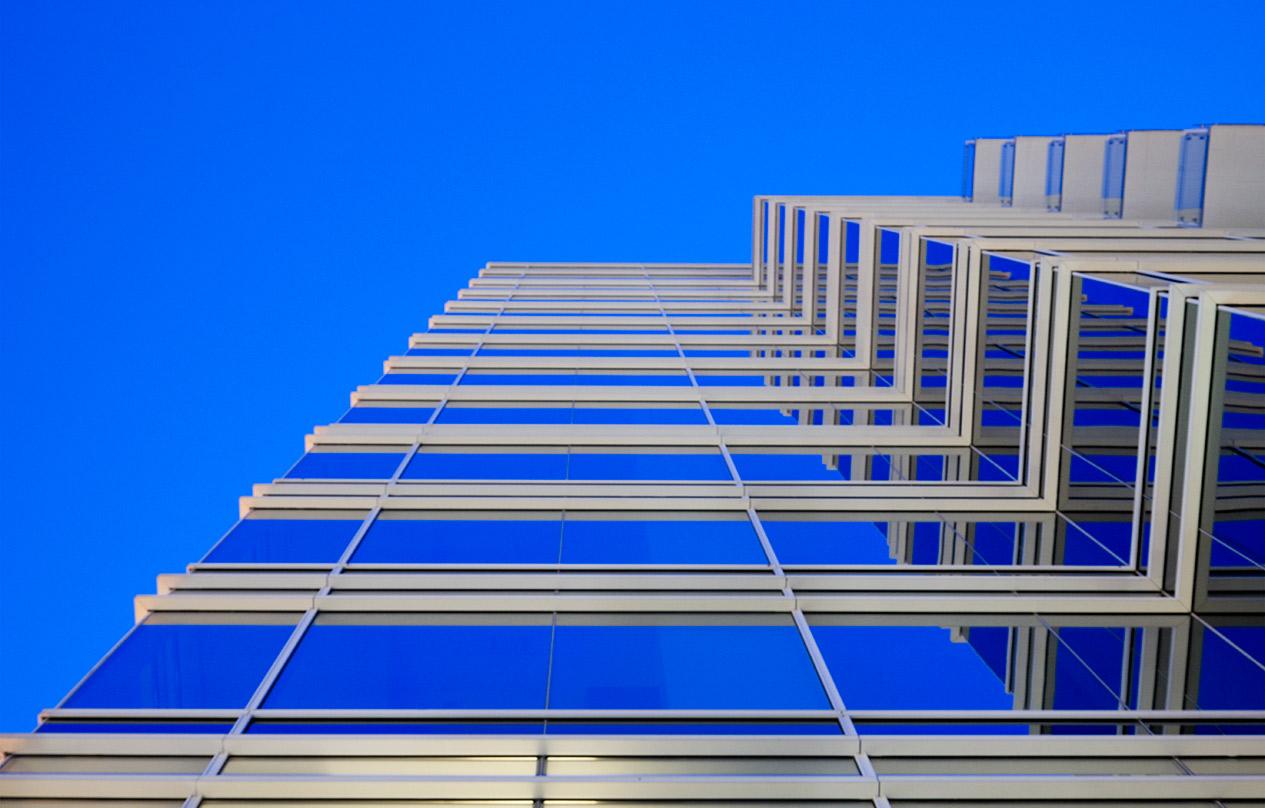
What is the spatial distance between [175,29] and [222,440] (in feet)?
64.1

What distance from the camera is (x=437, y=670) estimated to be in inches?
341

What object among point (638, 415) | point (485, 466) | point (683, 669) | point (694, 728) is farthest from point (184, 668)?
point (638, 415)

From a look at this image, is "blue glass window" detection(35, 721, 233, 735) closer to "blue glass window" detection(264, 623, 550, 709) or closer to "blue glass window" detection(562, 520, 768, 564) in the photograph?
"blue glass window" detection(264, 623, 550, 709)

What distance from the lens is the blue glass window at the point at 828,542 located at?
11.0 m

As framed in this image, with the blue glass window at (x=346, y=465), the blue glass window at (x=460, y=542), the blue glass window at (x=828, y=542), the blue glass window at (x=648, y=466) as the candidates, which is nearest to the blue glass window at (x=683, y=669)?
the blue glass window at (x=828, y=542)

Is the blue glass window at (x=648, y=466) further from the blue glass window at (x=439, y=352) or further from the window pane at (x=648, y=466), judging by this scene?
the blue glass window at (x=439, y=352)

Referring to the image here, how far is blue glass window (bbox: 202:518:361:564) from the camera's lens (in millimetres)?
10852

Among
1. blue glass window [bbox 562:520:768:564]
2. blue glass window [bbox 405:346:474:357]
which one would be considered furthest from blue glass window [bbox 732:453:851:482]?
blue glass window [bbox 405:346:474:357]

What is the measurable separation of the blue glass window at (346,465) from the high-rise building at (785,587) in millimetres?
75

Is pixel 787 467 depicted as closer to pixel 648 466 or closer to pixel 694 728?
pixel 648 466

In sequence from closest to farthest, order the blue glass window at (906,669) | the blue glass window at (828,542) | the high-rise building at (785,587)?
the high-rise building at (785,587), the blue glass window at (906,669), the blue glass window at (828,542)

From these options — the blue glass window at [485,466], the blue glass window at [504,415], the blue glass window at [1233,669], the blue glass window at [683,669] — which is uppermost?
the blue glass window at [504,415]

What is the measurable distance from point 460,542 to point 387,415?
5.28 meters

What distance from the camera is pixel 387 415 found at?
16297 mm
